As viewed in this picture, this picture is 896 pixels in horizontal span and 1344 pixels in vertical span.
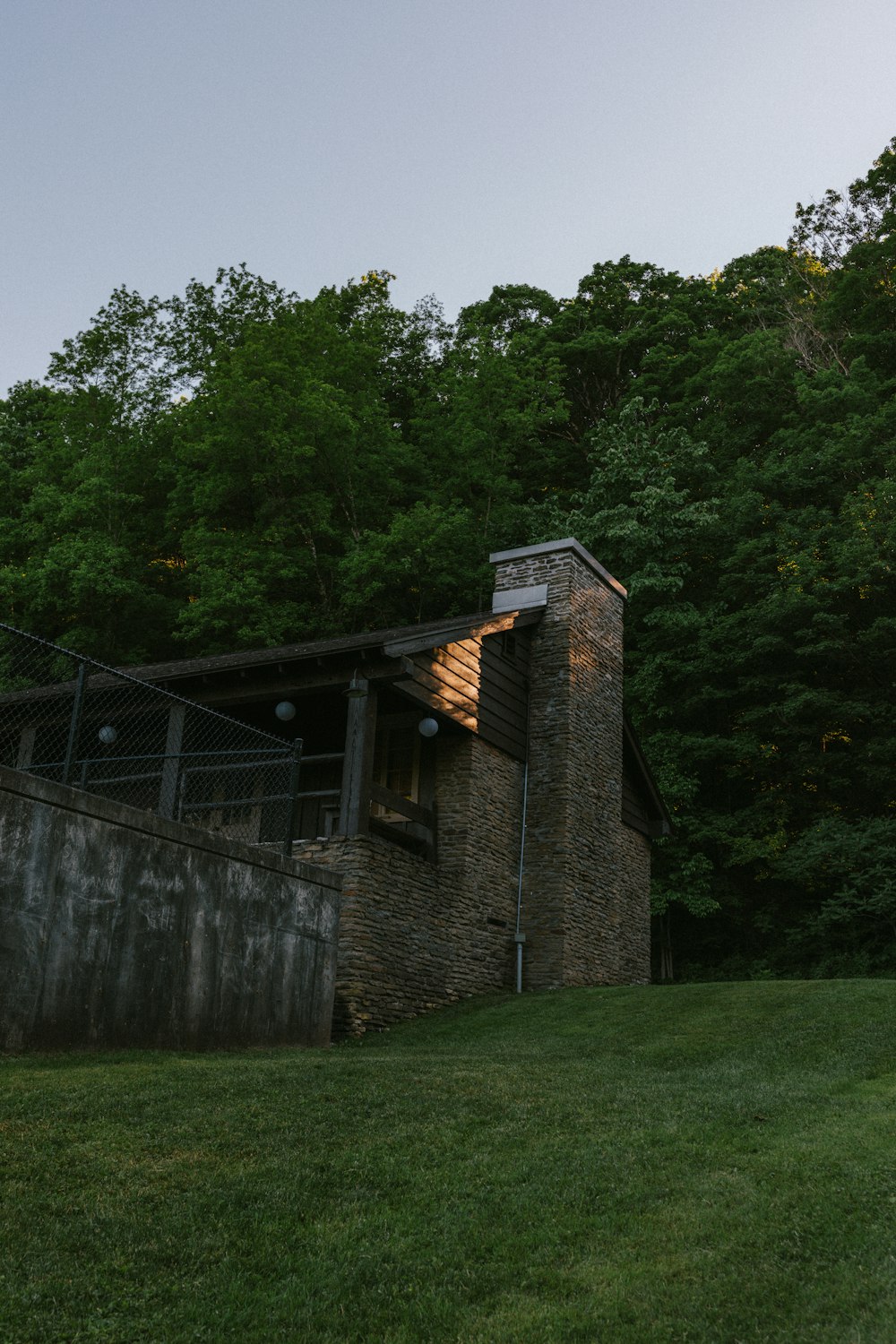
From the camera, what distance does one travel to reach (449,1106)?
733 centimetres

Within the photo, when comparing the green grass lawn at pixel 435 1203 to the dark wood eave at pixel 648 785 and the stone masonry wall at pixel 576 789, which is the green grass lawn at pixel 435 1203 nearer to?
the stone masonry wall at pixel 576 789

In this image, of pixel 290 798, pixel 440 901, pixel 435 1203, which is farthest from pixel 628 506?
pixel 435 1203

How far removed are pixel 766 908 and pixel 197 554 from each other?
14987 millimetres

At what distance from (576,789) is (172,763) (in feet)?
21.7

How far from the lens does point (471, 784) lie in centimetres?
1647

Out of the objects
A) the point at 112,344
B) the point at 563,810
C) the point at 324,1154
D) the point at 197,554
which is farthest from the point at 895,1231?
the point at 112,344

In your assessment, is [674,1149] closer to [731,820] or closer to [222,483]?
[731,820]

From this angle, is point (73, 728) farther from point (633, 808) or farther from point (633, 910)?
point (633, 808)

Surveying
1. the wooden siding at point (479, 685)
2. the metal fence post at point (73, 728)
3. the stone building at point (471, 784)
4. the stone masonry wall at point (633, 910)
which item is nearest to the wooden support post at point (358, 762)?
the stone building at point (471, 784)

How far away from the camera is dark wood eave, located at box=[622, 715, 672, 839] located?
67.7ft

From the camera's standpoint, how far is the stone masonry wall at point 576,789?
57.0 ft

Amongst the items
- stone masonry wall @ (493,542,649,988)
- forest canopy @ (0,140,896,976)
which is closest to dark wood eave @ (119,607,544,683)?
stone masonry wall @ (493,542,649,988)

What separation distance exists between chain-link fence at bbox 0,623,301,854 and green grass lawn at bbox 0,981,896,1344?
4317 millimetres

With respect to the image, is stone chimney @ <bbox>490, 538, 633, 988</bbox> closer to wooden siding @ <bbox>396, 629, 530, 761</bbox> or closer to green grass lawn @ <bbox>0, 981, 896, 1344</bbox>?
wooden siding @ <bbox>396, 629, 530, 761</bbox>
